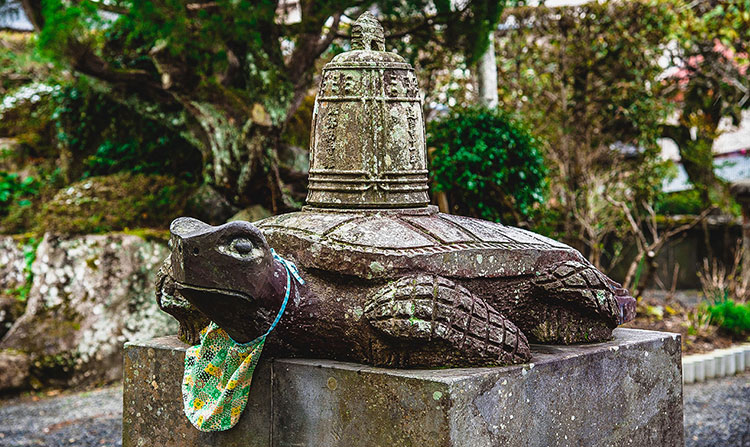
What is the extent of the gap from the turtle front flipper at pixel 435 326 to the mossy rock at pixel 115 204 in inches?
153

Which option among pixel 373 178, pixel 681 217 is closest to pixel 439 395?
pixel 373 178

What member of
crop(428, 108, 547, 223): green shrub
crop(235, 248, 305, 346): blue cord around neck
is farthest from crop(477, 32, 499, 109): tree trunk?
crop(235, 248, 305, 346): blue cord around neck

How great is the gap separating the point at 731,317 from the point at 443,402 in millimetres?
5013

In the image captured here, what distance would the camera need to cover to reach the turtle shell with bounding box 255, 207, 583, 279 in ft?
7.75

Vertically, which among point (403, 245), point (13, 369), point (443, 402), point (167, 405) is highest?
point (403, 245)

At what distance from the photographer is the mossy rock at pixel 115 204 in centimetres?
558

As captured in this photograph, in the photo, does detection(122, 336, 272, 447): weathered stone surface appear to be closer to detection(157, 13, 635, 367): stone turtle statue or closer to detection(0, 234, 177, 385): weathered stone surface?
detection(157, 13, 635, 367): stone turtle statue

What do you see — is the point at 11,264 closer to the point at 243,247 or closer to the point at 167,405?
the point at 167,405

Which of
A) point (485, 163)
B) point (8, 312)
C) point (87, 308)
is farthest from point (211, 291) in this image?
point (8, 312)

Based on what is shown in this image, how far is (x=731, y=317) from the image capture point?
6246 millimetres

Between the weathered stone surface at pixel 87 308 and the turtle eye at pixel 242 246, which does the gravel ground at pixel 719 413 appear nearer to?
the turtle eye at pixel 242 246

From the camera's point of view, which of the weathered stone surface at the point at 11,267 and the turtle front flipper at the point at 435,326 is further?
the weathered stone surface at the point at 11,267

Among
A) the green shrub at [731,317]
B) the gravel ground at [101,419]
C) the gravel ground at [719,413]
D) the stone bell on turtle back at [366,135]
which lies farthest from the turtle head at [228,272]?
the green shrub at [731,317]

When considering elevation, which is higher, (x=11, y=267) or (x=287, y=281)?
(x=287, y=281)
